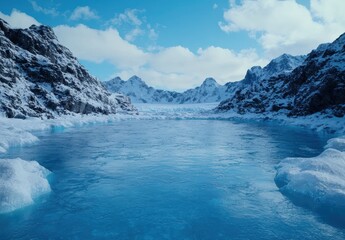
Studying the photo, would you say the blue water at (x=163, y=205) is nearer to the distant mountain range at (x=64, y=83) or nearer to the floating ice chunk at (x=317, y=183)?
the floating ice chunk at (x=317, y=183)

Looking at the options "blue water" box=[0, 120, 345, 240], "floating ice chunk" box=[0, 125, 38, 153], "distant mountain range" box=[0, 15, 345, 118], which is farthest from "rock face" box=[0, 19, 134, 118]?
"blue water" box=[0, 120, 345, 240]

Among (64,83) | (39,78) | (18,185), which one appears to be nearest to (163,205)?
(18,185)

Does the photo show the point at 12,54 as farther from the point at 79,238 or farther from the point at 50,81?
the point at 79,238

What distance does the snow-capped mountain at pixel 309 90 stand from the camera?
6044 cm

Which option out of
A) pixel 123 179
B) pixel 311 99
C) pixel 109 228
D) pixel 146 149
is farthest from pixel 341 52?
pixel 109 228

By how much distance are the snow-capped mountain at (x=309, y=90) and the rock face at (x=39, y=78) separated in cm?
5661

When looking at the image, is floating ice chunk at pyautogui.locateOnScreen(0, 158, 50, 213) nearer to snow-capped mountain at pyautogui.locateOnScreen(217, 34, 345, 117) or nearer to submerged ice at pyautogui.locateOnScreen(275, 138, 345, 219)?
submerged ice at pyautogui.locateOnScreen(275, 138, 345, 219)

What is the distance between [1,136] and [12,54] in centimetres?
4916

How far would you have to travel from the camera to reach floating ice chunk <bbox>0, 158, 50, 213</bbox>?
34.0ft

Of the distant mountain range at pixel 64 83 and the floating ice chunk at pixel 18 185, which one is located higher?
the distant mountain range at pixel 64 83

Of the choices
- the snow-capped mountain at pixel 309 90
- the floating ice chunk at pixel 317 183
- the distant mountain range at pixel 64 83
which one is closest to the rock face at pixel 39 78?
the distant mountain range at pixel 64 83

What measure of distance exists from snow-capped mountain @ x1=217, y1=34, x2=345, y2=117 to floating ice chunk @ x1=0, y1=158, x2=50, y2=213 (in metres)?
54.7

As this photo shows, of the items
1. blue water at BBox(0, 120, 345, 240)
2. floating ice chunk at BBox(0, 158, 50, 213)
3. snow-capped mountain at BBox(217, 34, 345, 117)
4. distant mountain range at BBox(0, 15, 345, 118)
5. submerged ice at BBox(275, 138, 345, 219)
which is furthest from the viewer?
snow-capped mountain at BBox(217, 34, 345, 117)

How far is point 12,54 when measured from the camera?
6469 centimetres
